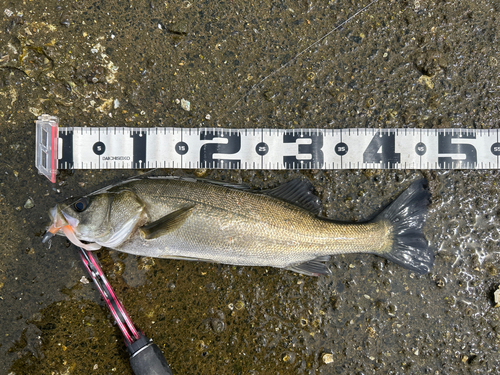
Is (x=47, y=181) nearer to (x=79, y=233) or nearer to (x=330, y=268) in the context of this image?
(x=79, y=233)

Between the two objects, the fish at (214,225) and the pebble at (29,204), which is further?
the pebble at (29,204)

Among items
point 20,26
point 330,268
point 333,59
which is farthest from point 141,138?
point 330,268

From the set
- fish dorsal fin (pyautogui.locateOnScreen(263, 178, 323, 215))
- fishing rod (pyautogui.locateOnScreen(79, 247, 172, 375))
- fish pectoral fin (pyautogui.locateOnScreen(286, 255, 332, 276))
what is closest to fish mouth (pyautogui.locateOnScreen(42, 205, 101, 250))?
fishing rod (pyautogui.locateOnScreen(79, 247, 172, 375))

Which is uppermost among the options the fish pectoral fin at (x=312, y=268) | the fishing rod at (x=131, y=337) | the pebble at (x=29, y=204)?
the pebble at (x=29, y=204)

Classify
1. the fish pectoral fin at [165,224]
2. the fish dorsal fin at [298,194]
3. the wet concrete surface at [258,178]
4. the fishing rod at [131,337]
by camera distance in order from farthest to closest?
the wet concrete surface at [258,178], the fish dorsal fin at [298,194], the fishing rod at [131,337], the fish pectoral fin at [165,224]

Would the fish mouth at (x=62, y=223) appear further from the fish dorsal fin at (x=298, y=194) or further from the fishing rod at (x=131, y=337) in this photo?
the fish dorsal fin at (x=298, y=194)

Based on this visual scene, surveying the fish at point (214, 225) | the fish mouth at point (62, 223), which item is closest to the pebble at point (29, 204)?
the fish at point (214, 225)

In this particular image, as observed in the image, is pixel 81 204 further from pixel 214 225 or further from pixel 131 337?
pixel 131 337
